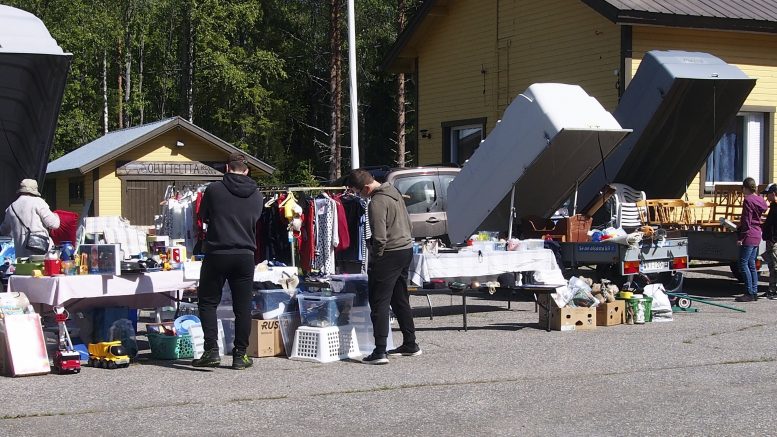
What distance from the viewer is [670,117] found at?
50.5ft

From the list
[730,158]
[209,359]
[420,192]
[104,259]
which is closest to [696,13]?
[730,158]

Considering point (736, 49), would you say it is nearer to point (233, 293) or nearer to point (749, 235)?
point (749, 235)

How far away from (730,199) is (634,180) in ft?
5.32

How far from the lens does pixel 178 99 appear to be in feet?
161

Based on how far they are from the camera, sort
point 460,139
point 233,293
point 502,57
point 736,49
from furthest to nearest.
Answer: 1. point 460,139
2. point 502,57
3. point 736,49
4. point 233,293

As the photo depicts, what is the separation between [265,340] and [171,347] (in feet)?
2.97

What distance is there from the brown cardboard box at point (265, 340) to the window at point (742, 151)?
1253 centimetres

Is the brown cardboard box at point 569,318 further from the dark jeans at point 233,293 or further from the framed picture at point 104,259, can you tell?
the framed picture at point 104,259

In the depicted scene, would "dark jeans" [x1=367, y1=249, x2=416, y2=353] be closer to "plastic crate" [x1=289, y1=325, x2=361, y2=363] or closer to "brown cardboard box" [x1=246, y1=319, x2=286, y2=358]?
"plastic crate" [x1=289, y1=325, x2=361, y2=363]

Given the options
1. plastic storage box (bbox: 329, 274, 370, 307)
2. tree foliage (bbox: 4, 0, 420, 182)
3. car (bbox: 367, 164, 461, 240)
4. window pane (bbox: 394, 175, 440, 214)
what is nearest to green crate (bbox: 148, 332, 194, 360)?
plastic storage box (bbox: 329, 274, 370, 307)

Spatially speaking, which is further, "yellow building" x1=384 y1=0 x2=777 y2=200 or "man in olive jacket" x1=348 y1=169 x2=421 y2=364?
"yellow building" x1=384 y1=0 x2=777 y2=200

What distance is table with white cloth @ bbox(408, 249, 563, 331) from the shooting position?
459 inches

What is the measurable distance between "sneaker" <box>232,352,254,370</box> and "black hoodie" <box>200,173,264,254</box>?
0.95 meters

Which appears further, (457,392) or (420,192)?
(420,192)
